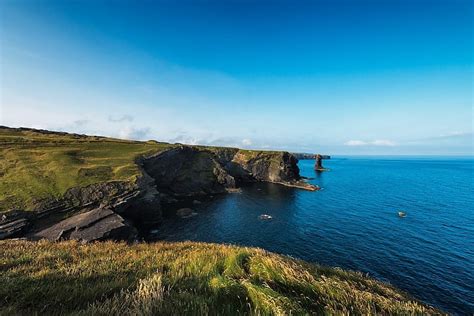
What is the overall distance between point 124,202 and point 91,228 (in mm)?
9422

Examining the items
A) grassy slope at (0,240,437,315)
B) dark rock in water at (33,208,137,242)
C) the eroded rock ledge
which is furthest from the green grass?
grassy slope at (0,240,437,315)

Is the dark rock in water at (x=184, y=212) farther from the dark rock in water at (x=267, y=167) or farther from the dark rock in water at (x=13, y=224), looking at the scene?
the dark rock in water at (x=267, y=167)

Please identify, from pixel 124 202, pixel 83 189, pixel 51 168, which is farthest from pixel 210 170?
pixel 83 189

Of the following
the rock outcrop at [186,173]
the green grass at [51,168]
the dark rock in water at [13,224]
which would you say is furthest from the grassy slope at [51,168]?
the rock outcrop at [186,173]

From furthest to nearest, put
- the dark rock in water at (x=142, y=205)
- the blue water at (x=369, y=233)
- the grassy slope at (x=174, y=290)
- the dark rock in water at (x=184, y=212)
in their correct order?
the dark rock in water at (x=184, y=212) < the dark rock in water at (x=142, y=205) < the blue water at (x=369, y=233) < the grassy slope at (x=174, y=290)

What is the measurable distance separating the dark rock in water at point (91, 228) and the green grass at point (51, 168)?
6.53 metres

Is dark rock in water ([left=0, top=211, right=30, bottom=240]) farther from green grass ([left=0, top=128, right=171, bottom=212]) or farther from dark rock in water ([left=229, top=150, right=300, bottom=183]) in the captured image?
dark rock in water ([left=229, top=150, right=300, bottom=183])

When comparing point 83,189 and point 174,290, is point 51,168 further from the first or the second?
point 174,290

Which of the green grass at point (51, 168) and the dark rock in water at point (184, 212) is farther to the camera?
the dark rock in water at point (184, 212)

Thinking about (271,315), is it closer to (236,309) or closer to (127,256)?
(236,309)

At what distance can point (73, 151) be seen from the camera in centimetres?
6003

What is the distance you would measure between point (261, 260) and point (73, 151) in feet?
213

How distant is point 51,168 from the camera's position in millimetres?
48062

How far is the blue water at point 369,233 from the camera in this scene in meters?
31.8
